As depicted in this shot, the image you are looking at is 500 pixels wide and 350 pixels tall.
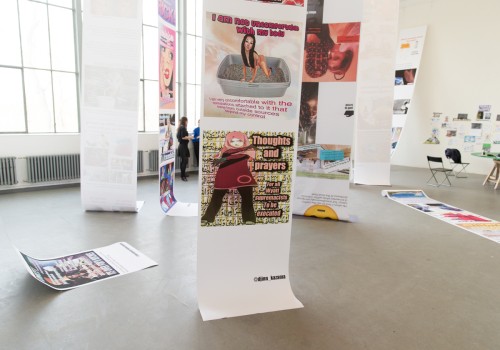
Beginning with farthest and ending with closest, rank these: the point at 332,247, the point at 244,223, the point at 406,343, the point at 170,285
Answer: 1. the point at 332,247
2. the point at 170,285
3. the point at 244,223
4. the point at 406,343

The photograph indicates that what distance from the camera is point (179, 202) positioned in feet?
21.5

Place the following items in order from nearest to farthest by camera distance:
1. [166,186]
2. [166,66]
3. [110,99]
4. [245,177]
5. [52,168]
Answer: [245,177] < [110,99] < [166,66] < [166,186] < [52,168]

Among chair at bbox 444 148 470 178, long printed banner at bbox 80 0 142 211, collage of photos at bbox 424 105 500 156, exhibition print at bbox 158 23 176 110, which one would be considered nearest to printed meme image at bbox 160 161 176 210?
long printed banner at bbox 80 0 142 211

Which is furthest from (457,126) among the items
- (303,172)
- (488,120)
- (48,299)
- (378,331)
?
(48,299)

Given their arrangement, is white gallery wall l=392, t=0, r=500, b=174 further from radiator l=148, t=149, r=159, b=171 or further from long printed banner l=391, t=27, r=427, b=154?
radiator l=148, t=149, r=159, b=171

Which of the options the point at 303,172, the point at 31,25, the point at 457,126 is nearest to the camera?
the point at 303,172

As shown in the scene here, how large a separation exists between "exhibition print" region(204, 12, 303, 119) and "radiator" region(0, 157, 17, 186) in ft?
20.2

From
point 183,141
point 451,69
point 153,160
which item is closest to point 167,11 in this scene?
point 183,141

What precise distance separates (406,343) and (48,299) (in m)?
2.97

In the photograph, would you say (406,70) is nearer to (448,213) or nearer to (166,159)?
(448,213)

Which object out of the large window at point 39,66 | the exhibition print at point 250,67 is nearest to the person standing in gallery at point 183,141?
the large window at point 39,66

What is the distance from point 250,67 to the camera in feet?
9.16

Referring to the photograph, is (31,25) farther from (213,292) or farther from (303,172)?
(213,292)

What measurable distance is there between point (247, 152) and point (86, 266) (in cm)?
225
